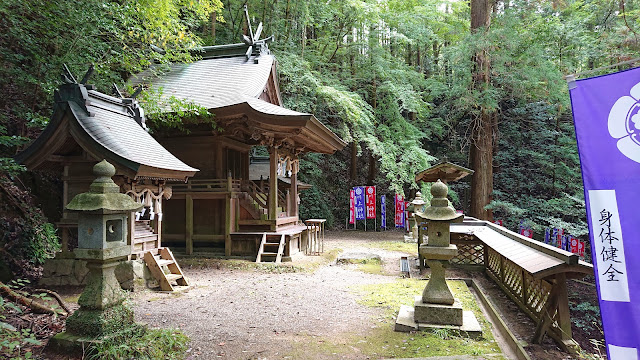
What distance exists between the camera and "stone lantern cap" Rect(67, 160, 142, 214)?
12.0 feet

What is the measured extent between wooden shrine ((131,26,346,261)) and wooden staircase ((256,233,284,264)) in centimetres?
3

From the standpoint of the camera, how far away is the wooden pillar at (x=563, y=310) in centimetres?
389

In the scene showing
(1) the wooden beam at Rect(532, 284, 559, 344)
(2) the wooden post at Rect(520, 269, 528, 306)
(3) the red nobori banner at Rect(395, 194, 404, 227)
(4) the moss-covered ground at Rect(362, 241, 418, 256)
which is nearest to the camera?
(1) the wooden beam at Rect(532, 284, 559, 344)

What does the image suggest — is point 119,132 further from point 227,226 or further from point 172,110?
point 227,226

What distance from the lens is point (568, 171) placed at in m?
16.5

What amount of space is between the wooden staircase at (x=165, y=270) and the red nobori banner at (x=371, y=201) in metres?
11.7

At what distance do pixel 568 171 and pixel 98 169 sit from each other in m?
18.6

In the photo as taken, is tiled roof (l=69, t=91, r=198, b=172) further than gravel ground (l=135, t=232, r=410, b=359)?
Yes

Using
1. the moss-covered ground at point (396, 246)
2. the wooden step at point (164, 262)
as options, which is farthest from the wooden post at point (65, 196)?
the moss-covered ground at point (396, 246)

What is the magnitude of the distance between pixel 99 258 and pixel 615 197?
4.28m

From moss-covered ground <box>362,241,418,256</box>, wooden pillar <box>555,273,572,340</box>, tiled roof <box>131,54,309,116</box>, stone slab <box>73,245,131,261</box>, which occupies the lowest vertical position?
moss-covered ground <box>362,241,418,256</box>

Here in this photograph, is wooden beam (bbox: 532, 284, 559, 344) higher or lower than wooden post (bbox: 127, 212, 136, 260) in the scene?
lower

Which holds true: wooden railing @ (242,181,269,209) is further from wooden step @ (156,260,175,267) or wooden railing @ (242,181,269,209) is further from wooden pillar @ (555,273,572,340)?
wooden pillar @ (555,273,572,340)

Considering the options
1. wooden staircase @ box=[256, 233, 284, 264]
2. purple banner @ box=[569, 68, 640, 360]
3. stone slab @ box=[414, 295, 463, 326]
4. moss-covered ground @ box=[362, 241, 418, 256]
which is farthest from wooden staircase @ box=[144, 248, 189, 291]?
moss-covered ground @ box=[362, 241, 418, 256]
